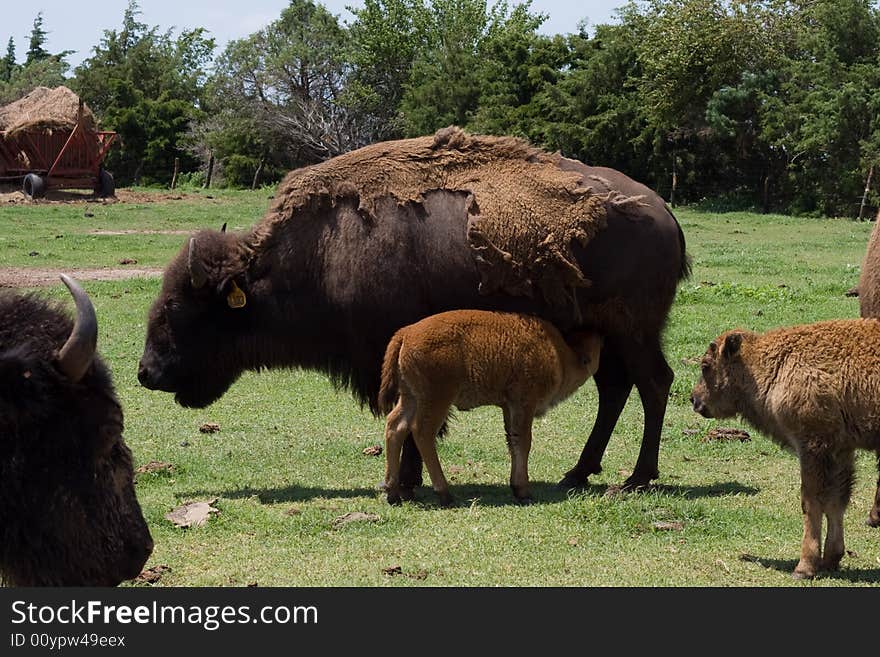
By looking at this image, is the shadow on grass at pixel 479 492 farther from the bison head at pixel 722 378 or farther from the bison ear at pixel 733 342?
the bison ear at pixel 733 342

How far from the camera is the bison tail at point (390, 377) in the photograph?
7.93 metres

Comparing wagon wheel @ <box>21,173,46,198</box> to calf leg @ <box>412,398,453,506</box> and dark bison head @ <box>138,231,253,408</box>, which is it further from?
calf leg @ <box>412,398,453,506</box>

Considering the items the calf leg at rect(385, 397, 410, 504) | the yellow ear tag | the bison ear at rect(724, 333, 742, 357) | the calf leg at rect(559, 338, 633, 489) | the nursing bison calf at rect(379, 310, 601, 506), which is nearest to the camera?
the bison ear at rect(724, 333, 742, 357)

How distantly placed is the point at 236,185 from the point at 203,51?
28.4 metres

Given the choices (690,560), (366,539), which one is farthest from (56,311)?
(690,560)

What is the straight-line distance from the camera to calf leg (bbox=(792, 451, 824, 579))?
6.27 m

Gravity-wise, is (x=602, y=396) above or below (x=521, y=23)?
below

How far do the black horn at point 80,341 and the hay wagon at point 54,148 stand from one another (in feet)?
104

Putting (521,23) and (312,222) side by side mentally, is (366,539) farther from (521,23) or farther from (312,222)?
(521,23)

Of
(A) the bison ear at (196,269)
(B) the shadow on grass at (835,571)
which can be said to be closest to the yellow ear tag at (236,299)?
(A) the bison ear at (196,269)

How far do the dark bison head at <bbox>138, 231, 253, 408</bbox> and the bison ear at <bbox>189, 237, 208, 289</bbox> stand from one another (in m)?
0.01

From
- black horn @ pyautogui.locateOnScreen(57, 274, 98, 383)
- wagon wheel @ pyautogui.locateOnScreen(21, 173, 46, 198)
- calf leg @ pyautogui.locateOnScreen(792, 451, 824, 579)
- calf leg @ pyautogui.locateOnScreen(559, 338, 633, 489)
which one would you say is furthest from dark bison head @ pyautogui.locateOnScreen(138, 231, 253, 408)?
wagon wheel @ pyautogui.locateOnScreen(21, 173, 46, 198)

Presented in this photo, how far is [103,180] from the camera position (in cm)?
3597

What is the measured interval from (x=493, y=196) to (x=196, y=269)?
2.30 m
